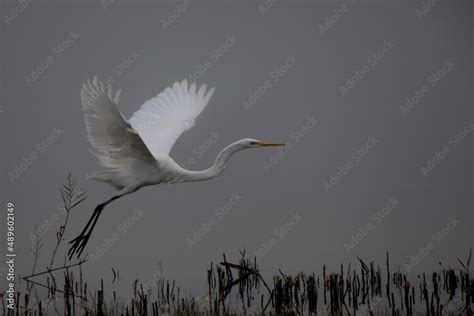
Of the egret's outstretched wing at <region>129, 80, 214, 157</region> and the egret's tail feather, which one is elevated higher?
the egret's outstretched wing at <region>129, 80, 214, 157</region>

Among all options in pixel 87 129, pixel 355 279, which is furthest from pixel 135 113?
pixel 355 279

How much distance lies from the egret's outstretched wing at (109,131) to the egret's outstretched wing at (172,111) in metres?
0.90

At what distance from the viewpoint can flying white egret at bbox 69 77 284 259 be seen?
13.5 feet

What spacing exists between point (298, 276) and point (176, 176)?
1.44m

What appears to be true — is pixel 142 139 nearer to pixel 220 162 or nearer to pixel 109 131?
pixel 109 131

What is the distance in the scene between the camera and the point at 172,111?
5871 millimetres

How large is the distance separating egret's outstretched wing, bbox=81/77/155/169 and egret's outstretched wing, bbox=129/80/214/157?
899 mm

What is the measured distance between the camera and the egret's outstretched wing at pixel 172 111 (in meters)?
5.74

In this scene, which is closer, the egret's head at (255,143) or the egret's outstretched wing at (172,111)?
the egret's head at (255,143)

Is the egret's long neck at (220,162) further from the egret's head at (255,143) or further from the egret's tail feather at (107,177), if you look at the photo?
the egret's tail feather at (107,177)

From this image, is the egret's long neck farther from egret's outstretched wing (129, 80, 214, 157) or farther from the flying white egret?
egret's outstretched wing (129, 80, 214, 157)

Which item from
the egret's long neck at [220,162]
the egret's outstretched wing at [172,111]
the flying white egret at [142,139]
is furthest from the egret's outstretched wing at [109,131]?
the egret's outstretched wing at [172,111]

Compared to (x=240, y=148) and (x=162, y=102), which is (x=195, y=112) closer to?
(x=162, y=102)

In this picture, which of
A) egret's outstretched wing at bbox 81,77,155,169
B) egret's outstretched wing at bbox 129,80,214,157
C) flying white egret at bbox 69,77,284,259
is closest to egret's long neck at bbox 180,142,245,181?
flying white egret at bbox 69,77,284,259
